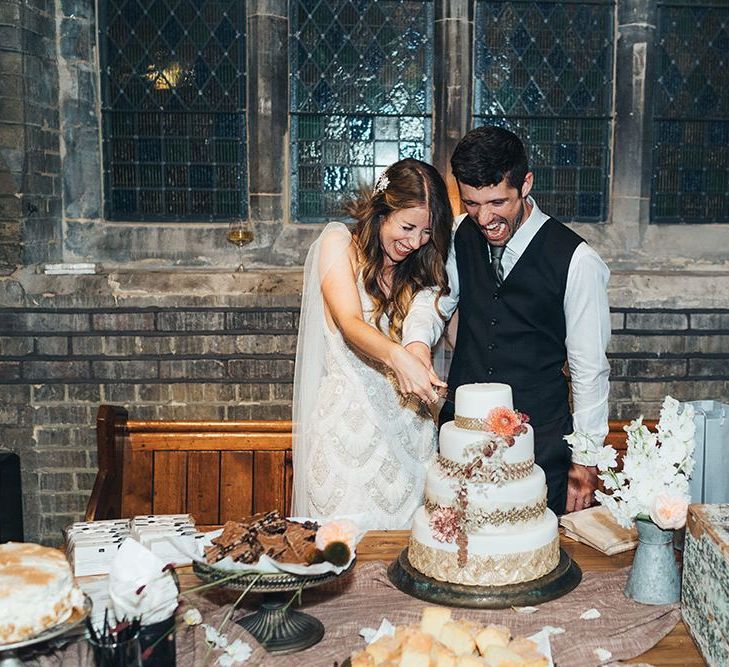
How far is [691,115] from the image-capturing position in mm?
5684

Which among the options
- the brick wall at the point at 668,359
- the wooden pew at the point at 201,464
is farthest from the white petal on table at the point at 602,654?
the brick wall at the point at 668,359

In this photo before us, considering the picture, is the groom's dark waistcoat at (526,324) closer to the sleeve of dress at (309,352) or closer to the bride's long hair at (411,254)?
the bride's long hair at (411,254)

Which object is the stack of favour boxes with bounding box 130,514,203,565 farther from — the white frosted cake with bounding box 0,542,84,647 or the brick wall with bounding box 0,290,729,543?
the brick wall with bounding box 0,290,729,543

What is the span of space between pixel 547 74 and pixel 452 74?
2.03 ft

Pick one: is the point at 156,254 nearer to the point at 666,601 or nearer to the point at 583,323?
the point at 583,323

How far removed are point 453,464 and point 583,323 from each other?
3.50 ft

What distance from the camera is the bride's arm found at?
272 cm

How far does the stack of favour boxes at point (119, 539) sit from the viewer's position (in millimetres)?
2355

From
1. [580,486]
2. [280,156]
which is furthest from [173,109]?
[580,486]

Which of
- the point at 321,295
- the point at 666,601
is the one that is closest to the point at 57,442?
the point at 321,295

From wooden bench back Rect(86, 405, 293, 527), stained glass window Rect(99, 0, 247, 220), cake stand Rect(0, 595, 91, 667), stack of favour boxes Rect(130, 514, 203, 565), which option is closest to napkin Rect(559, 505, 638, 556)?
stack of favour boxes Rect(130, 514, 203, 565)

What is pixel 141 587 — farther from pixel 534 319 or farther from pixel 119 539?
pixel 534 319

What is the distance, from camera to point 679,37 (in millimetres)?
5629

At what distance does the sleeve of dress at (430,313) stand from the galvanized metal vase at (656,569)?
0.97 metres
